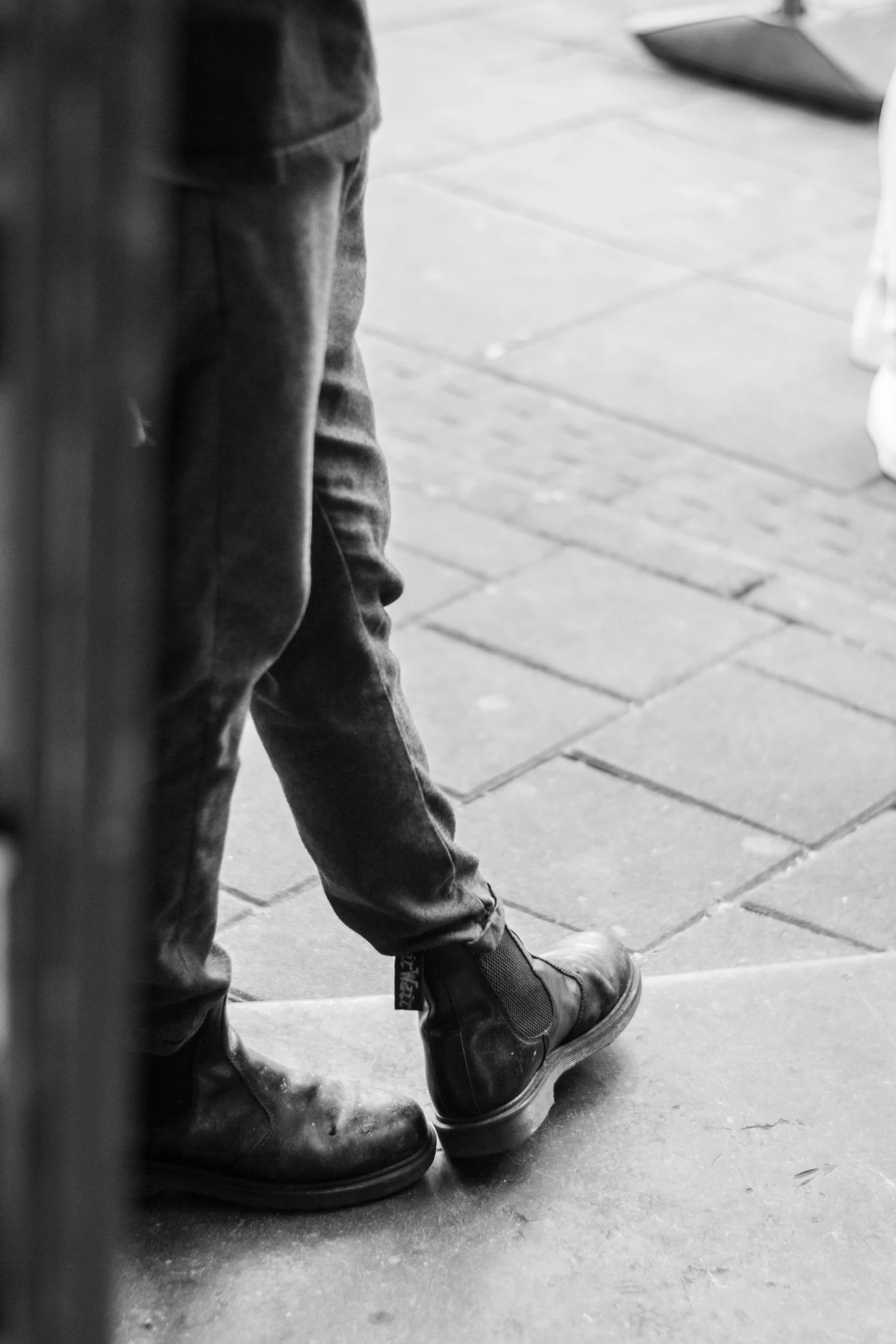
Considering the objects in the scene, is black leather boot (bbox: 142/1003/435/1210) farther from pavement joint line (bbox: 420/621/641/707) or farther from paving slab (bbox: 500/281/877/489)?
paving slab (bbox: 500/281/877/489)

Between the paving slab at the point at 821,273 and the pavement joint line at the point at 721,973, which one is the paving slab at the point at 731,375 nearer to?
the paving slab at the point at 821,273

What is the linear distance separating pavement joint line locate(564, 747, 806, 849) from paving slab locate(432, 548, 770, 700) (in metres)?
0.23

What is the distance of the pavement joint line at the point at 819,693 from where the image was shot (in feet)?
9.59

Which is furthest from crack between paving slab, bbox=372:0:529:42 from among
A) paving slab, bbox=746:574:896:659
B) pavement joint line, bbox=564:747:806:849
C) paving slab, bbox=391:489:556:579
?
pavement joint line, bbox=564:747:806:849

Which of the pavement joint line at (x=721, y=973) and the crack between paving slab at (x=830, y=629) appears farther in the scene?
the crack between paving slab at (x=830, y=629)

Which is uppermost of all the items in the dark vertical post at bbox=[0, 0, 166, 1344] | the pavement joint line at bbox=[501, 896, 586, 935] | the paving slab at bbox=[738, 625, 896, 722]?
the dark vertical post at bbox=[0, 0, 166, 1344]

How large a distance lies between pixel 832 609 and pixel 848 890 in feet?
3.12

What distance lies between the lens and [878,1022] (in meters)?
2.03

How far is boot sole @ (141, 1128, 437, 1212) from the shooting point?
1655mm

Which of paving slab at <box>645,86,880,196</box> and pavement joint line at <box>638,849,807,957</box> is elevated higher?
pavement joint line at <box>638,849,807,957</box>

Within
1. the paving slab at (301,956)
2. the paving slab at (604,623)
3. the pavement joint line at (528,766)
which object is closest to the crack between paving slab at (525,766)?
the pavement joint line at (528,766)

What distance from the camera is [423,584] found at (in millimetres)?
3240

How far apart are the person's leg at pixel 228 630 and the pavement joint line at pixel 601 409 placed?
2.37 metres

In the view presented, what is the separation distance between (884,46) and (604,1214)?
644 cm
